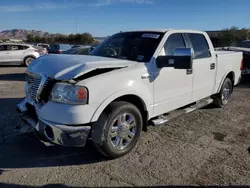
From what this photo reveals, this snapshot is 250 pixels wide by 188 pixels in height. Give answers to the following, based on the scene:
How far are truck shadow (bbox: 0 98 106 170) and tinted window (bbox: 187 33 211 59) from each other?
2.88 meters

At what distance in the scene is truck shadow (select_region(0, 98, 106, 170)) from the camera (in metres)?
3.60

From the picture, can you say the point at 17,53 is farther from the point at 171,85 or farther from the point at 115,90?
the point at 115,90

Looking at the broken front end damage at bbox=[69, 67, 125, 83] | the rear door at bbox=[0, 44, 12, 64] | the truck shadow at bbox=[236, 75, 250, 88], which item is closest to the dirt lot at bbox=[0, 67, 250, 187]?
the broken front end damage at bbox=[69, 67, 125, 83]

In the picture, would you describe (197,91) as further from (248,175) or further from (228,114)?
(248,175)

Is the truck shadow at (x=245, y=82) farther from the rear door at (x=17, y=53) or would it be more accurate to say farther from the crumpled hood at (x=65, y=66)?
the rear door at (x=17, y=53)

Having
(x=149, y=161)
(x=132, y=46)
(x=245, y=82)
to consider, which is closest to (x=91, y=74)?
(x=132, y=46)

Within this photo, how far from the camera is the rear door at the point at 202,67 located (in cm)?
509

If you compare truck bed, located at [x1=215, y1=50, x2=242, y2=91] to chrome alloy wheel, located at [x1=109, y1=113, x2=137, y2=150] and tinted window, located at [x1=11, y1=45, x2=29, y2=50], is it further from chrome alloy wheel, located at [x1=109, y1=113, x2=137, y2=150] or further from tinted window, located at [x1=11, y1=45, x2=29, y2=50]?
tinted window, located at [x1=11, y1=45, x2=29, y2=50]

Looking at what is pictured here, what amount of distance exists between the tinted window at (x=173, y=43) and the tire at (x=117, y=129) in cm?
132

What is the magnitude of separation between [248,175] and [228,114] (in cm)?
289

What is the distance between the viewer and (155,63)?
411 centimetres

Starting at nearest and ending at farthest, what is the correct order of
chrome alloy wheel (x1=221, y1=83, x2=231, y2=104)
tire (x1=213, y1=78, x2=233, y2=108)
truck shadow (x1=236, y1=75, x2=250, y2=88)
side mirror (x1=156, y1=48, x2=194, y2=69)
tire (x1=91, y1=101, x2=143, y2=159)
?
tire (x1=91, y1=101, x2=143, y2=159) < side mirror (x1=156, y1=48, x2=194, y2=69) < tire (x1=213, y1=78, x2=233, y2=108) < chrome alloy wheel (x1=221, y1=83, x2=231, y2=104) < truck shadow (x1=236, y1=75, x2=250, y2=88)

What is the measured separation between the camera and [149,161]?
3656 millimetres

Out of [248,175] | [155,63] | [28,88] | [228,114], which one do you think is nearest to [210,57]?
[228,114]
